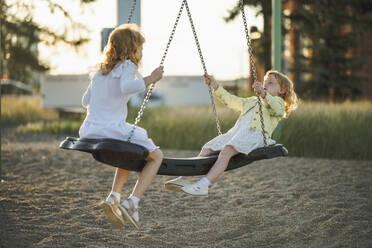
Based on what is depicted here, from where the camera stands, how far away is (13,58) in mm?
16297

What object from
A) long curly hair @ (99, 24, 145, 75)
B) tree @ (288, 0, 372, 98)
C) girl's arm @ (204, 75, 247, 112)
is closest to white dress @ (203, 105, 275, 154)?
girl's arm @ (204, 75, 247, 112)

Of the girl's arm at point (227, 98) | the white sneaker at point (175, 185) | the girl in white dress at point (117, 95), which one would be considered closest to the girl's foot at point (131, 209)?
the girl in white dress at point (117, 95)

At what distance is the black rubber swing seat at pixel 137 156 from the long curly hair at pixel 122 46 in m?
0.51

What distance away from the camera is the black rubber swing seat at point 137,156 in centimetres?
336

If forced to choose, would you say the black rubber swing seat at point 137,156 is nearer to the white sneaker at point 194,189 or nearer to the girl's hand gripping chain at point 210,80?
the white sneaker at point 194,189

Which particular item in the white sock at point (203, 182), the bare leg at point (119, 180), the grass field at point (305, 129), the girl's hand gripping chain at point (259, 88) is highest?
the girl's hand gripping chain at point (259, 88)

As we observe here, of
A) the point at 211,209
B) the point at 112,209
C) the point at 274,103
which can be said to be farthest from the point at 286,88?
the point at 112,209

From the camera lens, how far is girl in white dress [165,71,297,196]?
406 centimetres

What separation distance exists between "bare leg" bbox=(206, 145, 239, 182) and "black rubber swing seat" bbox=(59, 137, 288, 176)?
0.11 feet

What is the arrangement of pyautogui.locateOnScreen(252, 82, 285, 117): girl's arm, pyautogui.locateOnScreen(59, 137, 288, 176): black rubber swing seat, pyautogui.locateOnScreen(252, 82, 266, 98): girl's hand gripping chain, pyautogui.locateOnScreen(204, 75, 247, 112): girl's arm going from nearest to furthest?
1. pyautogui.locateOnScreen(59, 137, 288, 176): black rubber swing seat
2. pyautogui.locateOnScreen(252, 82, 266, 98): girl's hand gripping chain
3. pyautogui.locateOnScreen(252, 82, 285, 117): girl's arm
4. pyautogui.locateOnScreen(204, 75, 247, 112): girl's arm

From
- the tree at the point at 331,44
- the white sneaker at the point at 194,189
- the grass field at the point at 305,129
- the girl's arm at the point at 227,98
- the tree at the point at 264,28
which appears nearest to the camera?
the white sneaker at the point at 194,189

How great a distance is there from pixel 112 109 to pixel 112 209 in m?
0.66

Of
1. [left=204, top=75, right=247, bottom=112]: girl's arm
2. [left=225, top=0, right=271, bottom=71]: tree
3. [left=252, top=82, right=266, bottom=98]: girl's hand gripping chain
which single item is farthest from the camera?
[left=225, top=0, right=271, bottom=71]: tree

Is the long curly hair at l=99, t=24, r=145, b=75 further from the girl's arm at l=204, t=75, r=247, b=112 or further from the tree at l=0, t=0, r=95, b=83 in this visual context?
the tree at l=0, t=0, r=95, b=83
